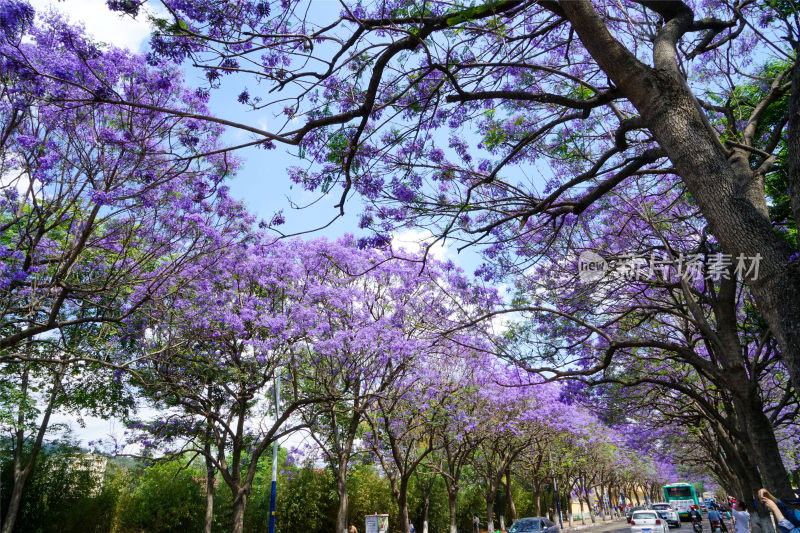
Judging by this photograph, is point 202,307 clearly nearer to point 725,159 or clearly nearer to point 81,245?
point 81,245

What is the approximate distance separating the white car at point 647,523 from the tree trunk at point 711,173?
64.2ft

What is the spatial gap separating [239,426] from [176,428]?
7.32ft

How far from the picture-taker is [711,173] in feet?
10.9

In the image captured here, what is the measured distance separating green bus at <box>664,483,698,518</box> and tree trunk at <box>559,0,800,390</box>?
3897 cm

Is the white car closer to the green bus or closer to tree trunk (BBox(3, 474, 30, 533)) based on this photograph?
the green bus

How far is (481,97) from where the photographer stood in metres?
4.05

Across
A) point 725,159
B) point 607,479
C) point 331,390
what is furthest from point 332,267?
point 607,479

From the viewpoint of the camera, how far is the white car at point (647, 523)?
62.5ft

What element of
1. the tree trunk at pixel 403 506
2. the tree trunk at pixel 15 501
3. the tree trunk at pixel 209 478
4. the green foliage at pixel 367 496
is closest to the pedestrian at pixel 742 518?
the tree trunk at pixel 403 506

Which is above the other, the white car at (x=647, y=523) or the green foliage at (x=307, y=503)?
the green foliage at (x=307, y=503)

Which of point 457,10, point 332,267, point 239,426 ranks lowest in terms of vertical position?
point 239,426

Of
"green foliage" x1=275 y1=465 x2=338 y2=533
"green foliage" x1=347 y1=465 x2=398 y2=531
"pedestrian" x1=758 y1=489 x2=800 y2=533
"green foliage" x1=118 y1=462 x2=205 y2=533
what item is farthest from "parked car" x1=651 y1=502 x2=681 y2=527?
"pedestrian" x1=758 y1=489 x2=800 y2=533

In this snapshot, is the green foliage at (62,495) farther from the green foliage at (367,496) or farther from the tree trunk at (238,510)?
the green foliage at (367,496)

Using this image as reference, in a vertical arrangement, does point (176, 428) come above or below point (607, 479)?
above
